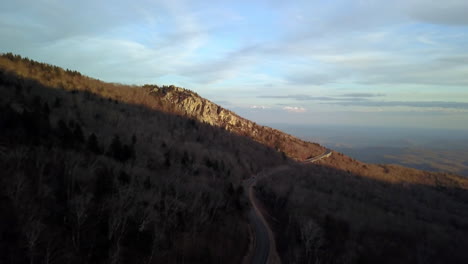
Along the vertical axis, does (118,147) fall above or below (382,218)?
above

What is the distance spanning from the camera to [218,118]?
125 m

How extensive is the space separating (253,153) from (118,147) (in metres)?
59.2

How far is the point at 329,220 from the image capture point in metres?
41.7

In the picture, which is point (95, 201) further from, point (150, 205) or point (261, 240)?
point (261, 240)

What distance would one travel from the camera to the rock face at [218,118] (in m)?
117

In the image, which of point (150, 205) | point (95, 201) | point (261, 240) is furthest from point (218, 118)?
point (95, 201)

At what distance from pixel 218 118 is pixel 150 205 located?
328ft

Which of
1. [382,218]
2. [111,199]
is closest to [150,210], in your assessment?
[111,199]

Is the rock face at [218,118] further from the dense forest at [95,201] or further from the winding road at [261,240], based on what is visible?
the winding road at [261,240]

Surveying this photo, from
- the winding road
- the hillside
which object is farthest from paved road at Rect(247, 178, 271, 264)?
the hillside

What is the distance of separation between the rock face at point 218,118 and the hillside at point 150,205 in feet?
138

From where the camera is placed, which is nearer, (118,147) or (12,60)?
(118,147)

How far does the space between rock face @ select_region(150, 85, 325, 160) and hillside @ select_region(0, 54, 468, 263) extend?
42.1m

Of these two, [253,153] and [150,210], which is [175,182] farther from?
[253,153]
